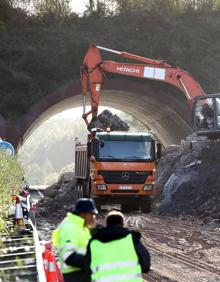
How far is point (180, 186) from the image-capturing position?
24219mm

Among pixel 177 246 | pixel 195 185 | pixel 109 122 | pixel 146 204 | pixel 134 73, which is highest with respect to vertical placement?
pixel 134 73

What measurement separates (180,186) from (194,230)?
21.5ft

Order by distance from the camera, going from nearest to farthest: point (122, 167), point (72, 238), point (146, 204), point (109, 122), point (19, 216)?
point (72, 238), point (19, 216), point (122, 167), point (146, 204), point (109, 122)

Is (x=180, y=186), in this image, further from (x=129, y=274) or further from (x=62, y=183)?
(x=129, y=274)

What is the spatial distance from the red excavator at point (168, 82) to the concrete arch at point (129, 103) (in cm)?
805

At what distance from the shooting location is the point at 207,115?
2348 cm

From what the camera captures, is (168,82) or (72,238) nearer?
(72,238)

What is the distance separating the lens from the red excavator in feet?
76.6

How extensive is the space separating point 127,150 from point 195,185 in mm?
3833

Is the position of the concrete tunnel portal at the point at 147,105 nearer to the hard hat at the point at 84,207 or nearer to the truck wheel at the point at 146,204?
the truck wheel at the point at 146,204

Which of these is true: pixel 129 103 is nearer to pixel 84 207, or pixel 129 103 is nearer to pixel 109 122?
pixel 109 122

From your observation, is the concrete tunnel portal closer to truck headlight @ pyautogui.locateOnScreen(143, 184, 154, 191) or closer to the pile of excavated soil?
the pile of excavated soil

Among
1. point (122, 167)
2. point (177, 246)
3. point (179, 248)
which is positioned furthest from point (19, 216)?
point (122, 167)

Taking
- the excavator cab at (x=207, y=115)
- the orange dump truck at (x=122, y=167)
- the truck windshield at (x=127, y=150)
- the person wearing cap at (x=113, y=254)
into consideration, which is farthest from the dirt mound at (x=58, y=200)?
the person wearing cap at (x=113, y=254)
